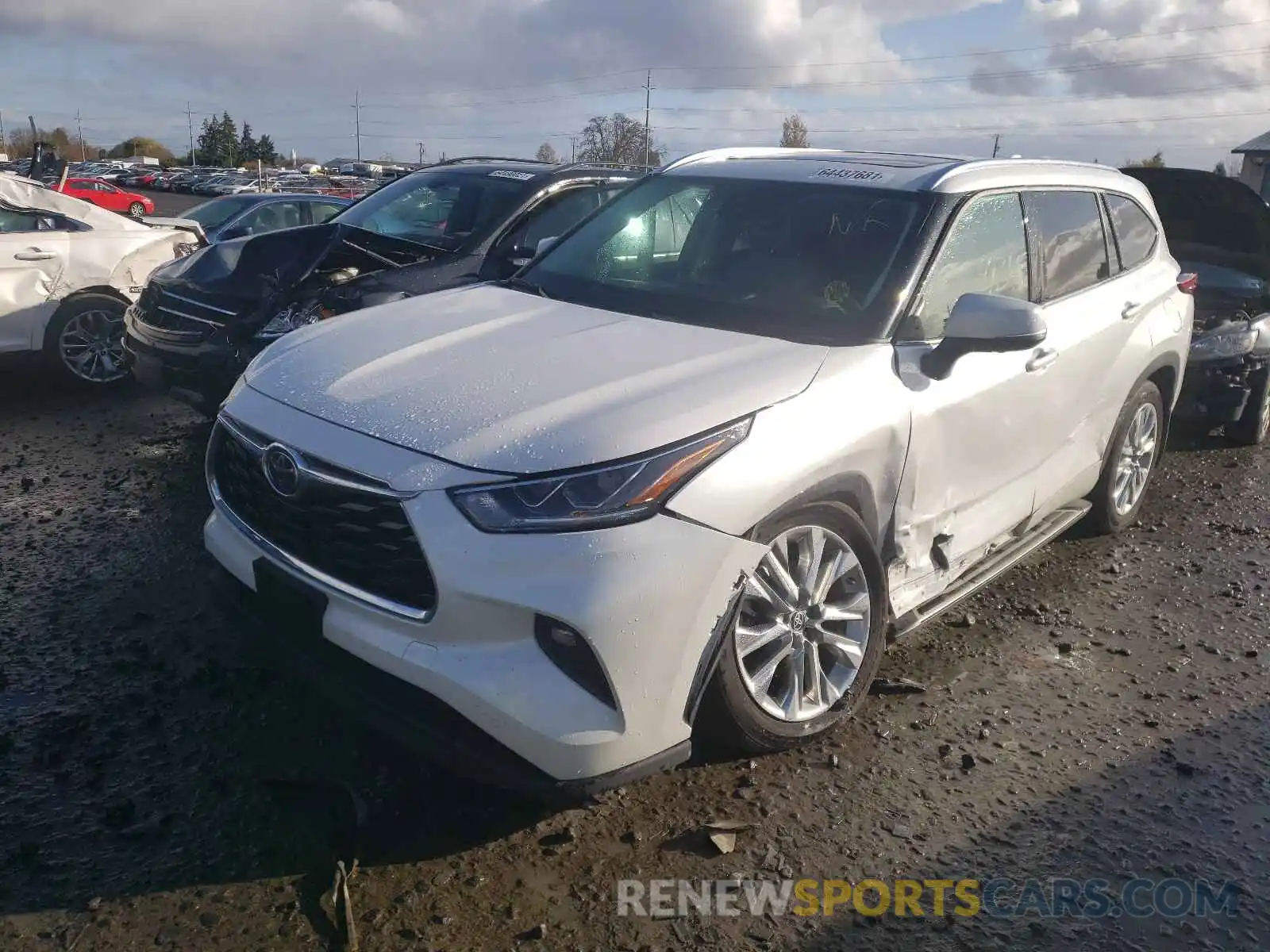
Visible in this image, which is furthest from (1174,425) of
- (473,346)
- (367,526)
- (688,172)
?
(367,526)

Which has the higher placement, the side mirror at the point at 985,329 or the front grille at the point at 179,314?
the side mirror at the point at 985,329

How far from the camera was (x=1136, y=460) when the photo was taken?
18.0 feet

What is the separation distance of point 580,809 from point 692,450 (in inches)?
44.5

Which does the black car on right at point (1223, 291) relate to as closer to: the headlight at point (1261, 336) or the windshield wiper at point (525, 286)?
the headlight at point (1261, 336)

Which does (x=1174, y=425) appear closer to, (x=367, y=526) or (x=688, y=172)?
(x=688, y=172)

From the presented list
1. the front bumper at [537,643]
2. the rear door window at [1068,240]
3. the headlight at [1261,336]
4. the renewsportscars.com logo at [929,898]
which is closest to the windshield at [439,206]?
the rear door window at [1068,240]

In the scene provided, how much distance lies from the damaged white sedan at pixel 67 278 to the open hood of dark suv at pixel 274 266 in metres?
1.32

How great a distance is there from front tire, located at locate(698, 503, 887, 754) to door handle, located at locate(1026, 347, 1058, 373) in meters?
1.21

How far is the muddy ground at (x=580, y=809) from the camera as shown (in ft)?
8.61

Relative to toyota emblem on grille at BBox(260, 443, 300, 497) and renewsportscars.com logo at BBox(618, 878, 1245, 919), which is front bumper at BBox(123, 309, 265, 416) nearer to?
toyota emblem on grille at BBox(260, 443, 300, 497)

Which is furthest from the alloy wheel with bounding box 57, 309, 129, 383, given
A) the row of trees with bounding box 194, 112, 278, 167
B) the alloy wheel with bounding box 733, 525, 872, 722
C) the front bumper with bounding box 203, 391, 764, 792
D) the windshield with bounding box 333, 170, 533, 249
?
the row of trees with bounding box 194, 112, 278, 167

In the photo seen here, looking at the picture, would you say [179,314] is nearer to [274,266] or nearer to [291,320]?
[274,266]

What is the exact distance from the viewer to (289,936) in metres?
2.51

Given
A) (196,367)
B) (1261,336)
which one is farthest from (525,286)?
(1261,336)
